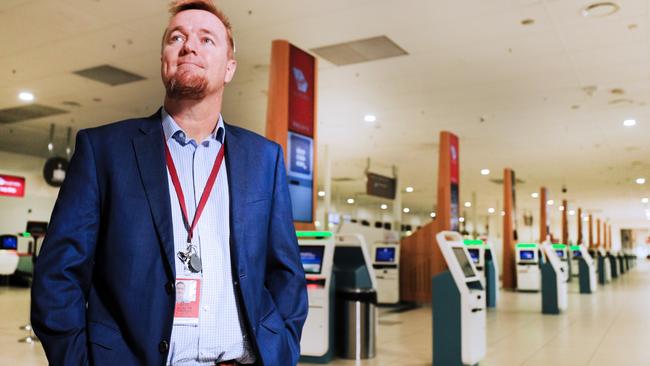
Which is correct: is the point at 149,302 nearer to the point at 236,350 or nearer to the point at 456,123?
the point at 236,350

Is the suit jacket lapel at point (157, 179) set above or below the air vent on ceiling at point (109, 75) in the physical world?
below

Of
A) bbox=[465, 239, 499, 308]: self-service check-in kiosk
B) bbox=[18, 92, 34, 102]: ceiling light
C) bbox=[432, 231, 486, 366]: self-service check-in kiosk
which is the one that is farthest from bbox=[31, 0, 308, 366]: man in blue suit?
bbox=[465, 239, 499, 308]: self-service check-in kiosk

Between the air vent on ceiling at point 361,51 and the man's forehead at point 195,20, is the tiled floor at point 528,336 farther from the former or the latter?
the man's forehead at point 195,20

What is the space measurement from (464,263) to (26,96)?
8.84 meters

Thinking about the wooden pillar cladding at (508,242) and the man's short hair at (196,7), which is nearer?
the man's short hair at (196,7)

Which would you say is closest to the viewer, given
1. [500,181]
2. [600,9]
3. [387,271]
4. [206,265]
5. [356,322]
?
[206,265]

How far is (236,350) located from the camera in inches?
47.3

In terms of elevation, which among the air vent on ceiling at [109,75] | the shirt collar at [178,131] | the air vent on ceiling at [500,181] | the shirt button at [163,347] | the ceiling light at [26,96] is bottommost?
the shirt button at [163,347]

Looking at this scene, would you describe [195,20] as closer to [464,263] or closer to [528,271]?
[464,263]

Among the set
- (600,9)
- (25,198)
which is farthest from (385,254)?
(25,198)

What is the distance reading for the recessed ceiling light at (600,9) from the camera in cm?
619

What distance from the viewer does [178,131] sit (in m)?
1.31

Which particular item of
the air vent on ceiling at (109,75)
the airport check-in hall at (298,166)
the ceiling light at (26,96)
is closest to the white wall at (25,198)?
the airport check-in hall at (298,166)

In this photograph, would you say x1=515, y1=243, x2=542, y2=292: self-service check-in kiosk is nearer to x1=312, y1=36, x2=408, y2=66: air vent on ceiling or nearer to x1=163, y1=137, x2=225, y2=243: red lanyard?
x1=312, y1=36, x2=408, y2=66: air vent on ceiling
